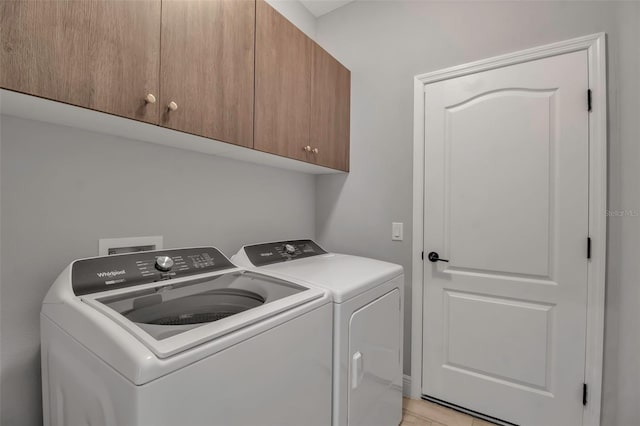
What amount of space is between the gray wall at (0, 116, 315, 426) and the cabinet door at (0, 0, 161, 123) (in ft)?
1.21

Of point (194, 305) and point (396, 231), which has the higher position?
point (396, 231)

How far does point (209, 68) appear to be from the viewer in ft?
3.91

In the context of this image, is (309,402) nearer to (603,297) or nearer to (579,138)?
(603,297)

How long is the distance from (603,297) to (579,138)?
81cm

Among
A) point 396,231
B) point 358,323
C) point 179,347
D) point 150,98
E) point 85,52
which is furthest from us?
point 396,231

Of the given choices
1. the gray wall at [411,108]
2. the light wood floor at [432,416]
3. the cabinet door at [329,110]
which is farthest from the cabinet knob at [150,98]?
the light wood floor at [432,416]

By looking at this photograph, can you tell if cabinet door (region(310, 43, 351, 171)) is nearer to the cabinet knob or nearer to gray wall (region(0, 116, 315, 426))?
gray wall (region(0, 116, 315, 426))

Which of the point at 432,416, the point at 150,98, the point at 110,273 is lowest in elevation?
the point at 432,416

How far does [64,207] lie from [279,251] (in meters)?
0.99

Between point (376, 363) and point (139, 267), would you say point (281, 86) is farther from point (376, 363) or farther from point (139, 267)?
point (376, 363)

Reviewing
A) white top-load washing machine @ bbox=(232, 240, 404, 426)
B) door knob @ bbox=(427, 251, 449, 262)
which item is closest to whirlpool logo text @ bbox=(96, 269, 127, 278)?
white top-load washing machine @ bbox=(232, 240, 404, 426)

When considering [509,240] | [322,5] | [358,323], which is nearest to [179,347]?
[358,323]

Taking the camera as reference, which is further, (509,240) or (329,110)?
(329,110)

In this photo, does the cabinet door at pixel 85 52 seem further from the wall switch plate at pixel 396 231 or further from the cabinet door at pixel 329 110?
the wall switch plate at pixel 396 231
